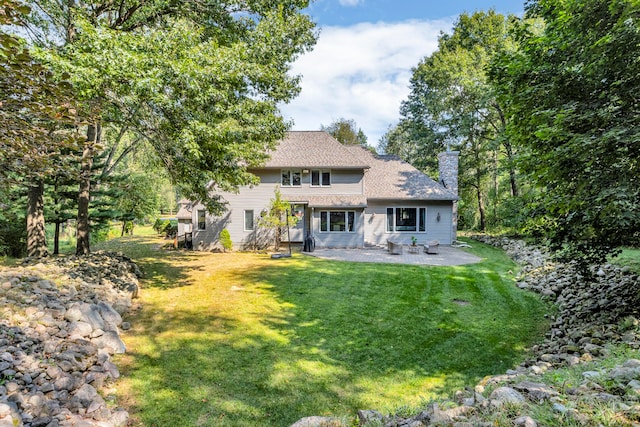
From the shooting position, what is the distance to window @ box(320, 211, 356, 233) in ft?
57.3

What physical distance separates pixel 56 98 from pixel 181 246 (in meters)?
16.7

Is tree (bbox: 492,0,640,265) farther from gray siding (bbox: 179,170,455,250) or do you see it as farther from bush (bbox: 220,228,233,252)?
bush (bbox: 220,228,233,252)

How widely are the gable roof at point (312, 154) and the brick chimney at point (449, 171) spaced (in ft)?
17.0

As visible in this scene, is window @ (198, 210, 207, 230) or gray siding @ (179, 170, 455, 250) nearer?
gray siding @ (179, 170, 455, 250)

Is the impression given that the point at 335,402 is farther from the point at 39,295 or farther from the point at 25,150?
the point at 39,295

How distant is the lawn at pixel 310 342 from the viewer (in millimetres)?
4457

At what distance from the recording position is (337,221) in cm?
1753

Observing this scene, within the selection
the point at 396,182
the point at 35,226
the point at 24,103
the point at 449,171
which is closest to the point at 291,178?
the point at 396,182

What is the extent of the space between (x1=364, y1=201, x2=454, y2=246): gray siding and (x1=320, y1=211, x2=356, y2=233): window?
1.19m

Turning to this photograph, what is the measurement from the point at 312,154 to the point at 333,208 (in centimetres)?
360

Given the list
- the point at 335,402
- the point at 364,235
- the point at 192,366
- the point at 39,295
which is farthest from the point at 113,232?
the point at 335,402

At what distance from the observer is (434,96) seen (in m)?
24.3

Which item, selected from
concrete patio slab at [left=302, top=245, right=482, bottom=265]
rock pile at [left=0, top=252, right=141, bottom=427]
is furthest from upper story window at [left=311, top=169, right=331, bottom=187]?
rock pile at [left=0, top=252, right=141, bottom=427]

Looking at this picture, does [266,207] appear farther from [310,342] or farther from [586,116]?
[586,116]
